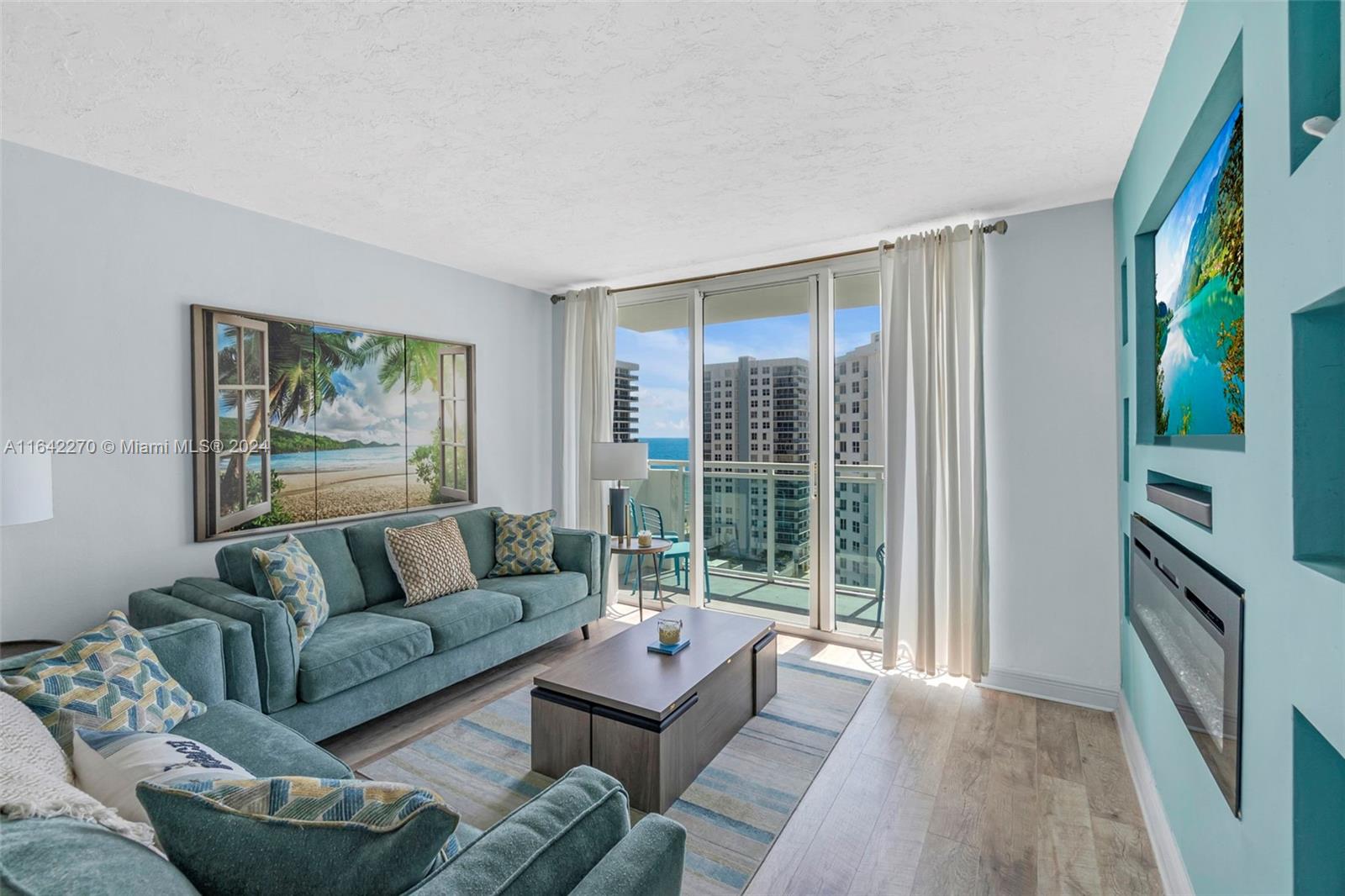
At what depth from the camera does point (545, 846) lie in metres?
1.01

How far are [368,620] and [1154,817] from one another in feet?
10.9

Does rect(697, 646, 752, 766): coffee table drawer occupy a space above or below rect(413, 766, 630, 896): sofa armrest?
below

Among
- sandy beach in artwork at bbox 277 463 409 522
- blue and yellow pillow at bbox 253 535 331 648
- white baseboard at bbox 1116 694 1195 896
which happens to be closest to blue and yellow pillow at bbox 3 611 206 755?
blue and yellow pillow at bbox 253 535 331 648

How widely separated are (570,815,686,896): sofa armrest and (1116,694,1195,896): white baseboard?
1.60m

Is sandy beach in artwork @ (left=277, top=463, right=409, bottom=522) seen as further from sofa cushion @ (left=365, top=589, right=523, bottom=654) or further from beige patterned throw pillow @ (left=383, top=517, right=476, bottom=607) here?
sofa cushion @ (left=365, top=589, right=523, bottom=654)

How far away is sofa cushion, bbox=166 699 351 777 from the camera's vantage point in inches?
67.6

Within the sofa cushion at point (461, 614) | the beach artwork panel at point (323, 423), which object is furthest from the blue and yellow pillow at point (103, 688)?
the beach artwork panel at point (323, 423)

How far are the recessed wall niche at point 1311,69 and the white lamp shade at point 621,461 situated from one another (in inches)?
142

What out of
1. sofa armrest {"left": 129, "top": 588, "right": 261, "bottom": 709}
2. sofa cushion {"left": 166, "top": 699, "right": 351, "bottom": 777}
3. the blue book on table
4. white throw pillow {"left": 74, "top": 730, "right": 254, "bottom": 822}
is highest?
white throw pillow {"left": 74, "top": 730, "right": 254, "bottom": 822}

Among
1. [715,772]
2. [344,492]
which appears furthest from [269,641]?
[715,772]

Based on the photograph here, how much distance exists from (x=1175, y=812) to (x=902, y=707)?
133 cm

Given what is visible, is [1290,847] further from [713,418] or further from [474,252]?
[474,252]

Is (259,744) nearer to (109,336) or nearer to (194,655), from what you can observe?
(194,655)

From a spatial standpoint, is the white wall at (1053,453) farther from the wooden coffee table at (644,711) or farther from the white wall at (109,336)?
the white wall at (109,336)
